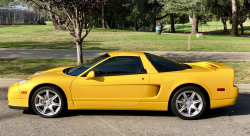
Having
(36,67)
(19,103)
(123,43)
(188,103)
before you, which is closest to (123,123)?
(188,103)

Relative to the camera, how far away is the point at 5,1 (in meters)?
A: 64.6

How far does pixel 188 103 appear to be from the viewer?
5.23 meters

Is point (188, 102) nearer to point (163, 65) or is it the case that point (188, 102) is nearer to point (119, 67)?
point (163, 65)

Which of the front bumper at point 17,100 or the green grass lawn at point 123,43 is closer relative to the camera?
the front bumper at point 17,100

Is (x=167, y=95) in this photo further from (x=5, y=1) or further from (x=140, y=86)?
(x=5, y=1)

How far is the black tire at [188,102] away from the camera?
5203 millimetres

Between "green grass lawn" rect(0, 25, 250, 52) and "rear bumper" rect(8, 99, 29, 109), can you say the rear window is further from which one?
"green grass lawn" rect(0, 25, 250, 52)

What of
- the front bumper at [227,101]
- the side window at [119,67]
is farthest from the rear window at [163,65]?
the front bumper at [227,101]

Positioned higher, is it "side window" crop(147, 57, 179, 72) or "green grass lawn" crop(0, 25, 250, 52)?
"green grass lawn" crop(0, 25, 250, 52)

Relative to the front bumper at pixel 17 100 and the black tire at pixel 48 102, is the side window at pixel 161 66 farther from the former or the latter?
the front bumper at pixel 17 100

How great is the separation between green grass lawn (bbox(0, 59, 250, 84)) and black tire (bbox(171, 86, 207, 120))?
138 inches

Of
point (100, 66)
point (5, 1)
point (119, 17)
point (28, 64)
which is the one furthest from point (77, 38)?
A: point (5, 1)

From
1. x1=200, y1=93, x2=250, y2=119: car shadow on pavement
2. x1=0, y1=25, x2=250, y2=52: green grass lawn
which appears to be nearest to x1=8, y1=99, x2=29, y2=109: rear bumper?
x1=200, y1=93, x2=250, y2=119: car shadow on pavement

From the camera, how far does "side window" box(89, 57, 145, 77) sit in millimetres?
5293
